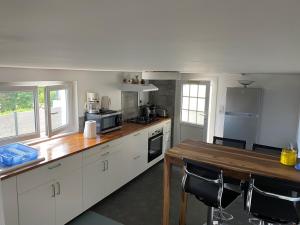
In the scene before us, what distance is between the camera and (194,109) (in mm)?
5043

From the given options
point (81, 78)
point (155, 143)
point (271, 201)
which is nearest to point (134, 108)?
point (155, 143)

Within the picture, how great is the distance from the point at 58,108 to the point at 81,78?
0.58m

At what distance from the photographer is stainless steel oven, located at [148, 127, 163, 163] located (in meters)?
4.38

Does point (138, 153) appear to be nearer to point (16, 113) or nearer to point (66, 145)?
point (66, 145)

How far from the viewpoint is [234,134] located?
4258 mm

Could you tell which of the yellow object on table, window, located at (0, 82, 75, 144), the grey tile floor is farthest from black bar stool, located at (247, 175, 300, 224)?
window, located at (0, 82, 75, 144)

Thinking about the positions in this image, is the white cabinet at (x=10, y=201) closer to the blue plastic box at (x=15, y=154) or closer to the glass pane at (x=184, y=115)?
the blue plastic box at (x=15, y=154)

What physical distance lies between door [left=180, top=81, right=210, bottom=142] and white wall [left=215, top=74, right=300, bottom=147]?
2.34 ft

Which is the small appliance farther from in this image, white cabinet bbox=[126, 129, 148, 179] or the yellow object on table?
the yellow object on table

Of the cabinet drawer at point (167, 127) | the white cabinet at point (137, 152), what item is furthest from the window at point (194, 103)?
the white cabinet at point (137, 152)

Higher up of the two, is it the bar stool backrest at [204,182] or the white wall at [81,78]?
the white wall at [81,78]

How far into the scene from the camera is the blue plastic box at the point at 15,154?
2.24 metres

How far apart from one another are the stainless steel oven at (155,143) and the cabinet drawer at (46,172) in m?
1.77

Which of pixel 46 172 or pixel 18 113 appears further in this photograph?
pixel 18 113
